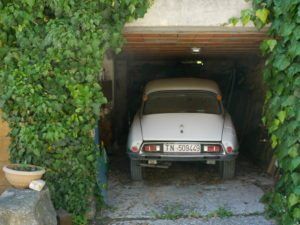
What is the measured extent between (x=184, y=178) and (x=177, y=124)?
1059 mm

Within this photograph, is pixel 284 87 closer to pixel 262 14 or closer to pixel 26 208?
pixel 262 14

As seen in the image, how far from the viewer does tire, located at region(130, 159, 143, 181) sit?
7358 millimetres

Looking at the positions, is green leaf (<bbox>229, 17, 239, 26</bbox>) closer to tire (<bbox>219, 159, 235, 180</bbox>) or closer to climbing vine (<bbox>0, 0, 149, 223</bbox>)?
climbing vine (<bbox>0, 0, 149, 223</bbox>)

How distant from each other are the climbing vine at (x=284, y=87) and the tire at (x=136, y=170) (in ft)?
9.21

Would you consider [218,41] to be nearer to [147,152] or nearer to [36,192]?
[147,152]

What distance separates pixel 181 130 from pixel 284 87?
100 inches

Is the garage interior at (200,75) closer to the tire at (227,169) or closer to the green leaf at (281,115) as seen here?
the tire at (227,169)

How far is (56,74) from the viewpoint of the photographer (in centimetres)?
481

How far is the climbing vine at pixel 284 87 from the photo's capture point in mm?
4559

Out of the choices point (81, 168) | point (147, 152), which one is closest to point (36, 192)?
point (81, 168)

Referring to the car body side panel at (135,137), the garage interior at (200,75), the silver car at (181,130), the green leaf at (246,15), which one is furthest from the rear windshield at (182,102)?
the green leaf at (246,15)

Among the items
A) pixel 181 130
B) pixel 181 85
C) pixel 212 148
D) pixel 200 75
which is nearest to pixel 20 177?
pixel 181 130

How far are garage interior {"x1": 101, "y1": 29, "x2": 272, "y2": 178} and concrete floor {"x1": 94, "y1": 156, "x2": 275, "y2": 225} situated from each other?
3.69 feet

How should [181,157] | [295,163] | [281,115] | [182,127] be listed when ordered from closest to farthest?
[295,163]
[281,115]
[181,157]
[182,127]
